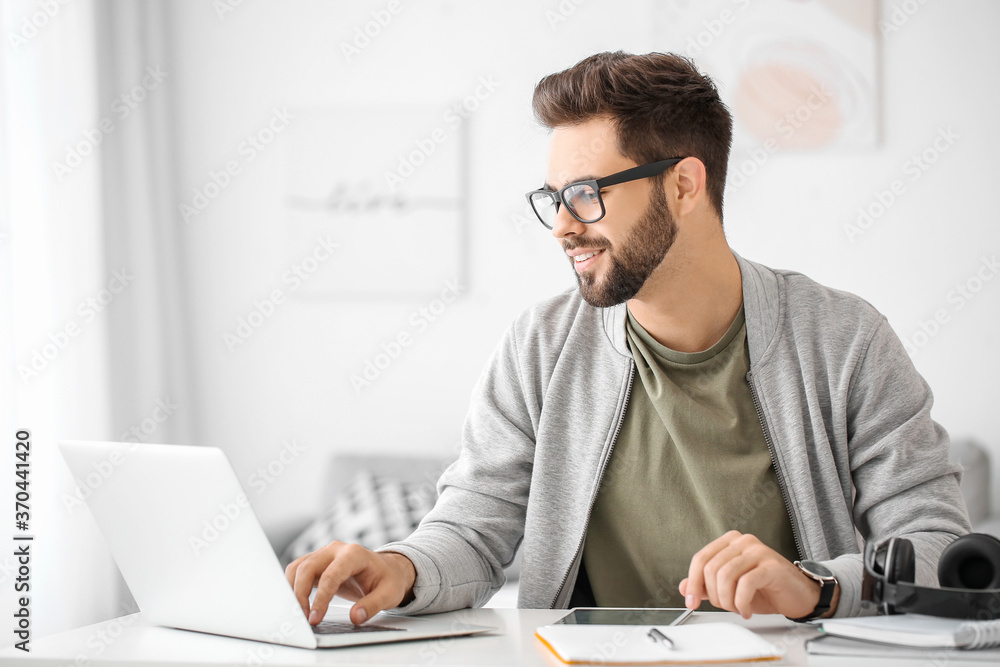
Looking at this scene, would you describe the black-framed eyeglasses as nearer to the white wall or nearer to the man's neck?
the man's neck

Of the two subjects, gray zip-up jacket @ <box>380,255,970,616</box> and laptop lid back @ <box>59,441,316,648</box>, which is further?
gray zip-up jacket @ <box>380,255,970,616</box>

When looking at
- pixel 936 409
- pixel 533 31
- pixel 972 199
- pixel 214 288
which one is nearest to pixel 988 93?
pixel 972 199

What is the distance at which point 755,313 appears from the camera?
4.32 feet

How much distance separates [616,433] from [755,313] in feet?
0.90

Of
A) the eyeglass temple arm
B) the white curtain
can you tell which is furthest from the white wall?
the eyeglass temple arm

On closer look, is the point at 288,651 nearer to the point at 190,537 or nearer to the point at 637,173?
the point at 190,537

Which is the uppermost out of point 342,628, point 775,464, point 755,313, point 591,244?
point 591,244

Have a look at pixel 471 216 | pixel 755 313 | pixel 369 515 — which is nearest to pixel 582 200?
pixel 755 313

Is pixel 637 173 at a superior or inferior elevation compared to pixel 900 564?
superior

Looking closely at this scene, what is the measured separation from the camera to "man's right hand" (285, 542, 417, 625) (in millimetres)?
977

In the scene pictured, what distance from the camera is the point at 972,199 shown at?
2.63m

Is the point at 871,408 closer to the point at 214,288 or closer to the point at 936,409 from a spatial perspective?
Answer: the point at 936,409

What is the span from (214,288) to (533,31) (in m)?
1.37

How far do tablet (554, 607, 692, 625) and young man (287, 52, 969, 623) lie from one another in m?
0.23
